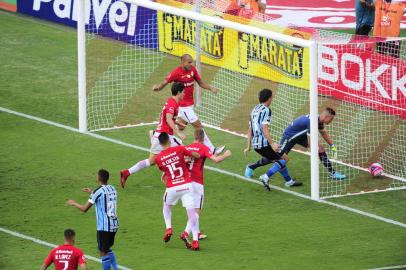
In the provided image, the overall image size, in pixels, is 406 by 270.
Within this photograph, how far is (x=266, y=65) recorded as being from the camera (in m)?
28.2

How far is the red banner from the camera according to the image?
26578 mm

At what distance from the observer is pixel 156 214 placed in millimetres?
22250

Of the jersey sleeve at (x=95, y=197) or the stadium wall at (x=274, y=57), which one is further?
the stadium wall at (x=274, y=57)

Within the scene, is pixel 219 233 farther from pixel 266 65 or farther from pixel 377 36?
pixel 377 36

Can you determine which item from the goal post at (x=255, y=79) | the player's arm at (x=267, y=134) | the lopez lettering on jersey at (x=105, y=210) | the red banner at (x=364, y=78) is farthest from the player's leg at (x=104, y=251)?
the red banner at (x=364, y=78)

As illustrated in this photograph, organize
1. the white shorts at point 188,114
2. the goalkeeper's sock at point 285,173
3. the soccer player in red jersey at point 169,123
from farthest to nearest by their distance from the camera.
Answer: the white shorts at point 188,114 → the goalkeeper's sock at point 285,173 → the soccer player in red jersey at point 169,123

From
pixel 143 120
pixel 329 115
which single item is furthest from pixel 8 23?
pixel 329 115

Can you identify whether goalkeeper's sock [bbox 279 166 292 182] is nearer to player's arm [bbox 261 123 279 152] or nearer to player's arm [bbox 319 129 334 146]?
player's arm [bbox 261 123 279 152]

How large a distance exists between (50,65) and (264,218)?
11.4 m

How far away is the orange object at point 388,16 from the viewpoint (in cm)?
3047

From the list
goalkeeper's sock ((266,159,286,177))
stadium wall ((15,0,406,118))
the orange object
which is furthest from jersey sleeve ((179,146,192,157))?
the orange object

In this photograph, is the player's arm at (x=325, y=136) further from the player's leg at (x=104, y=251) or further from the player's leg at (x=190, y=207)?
the player's leg at (x=104, y=251)

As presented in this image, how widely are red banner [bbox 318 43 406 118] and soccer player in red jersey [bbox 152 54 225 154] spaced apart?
9.74 feet

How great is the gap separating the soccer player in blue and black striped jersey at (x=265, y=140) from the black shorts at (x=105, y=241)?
4.92 metres
